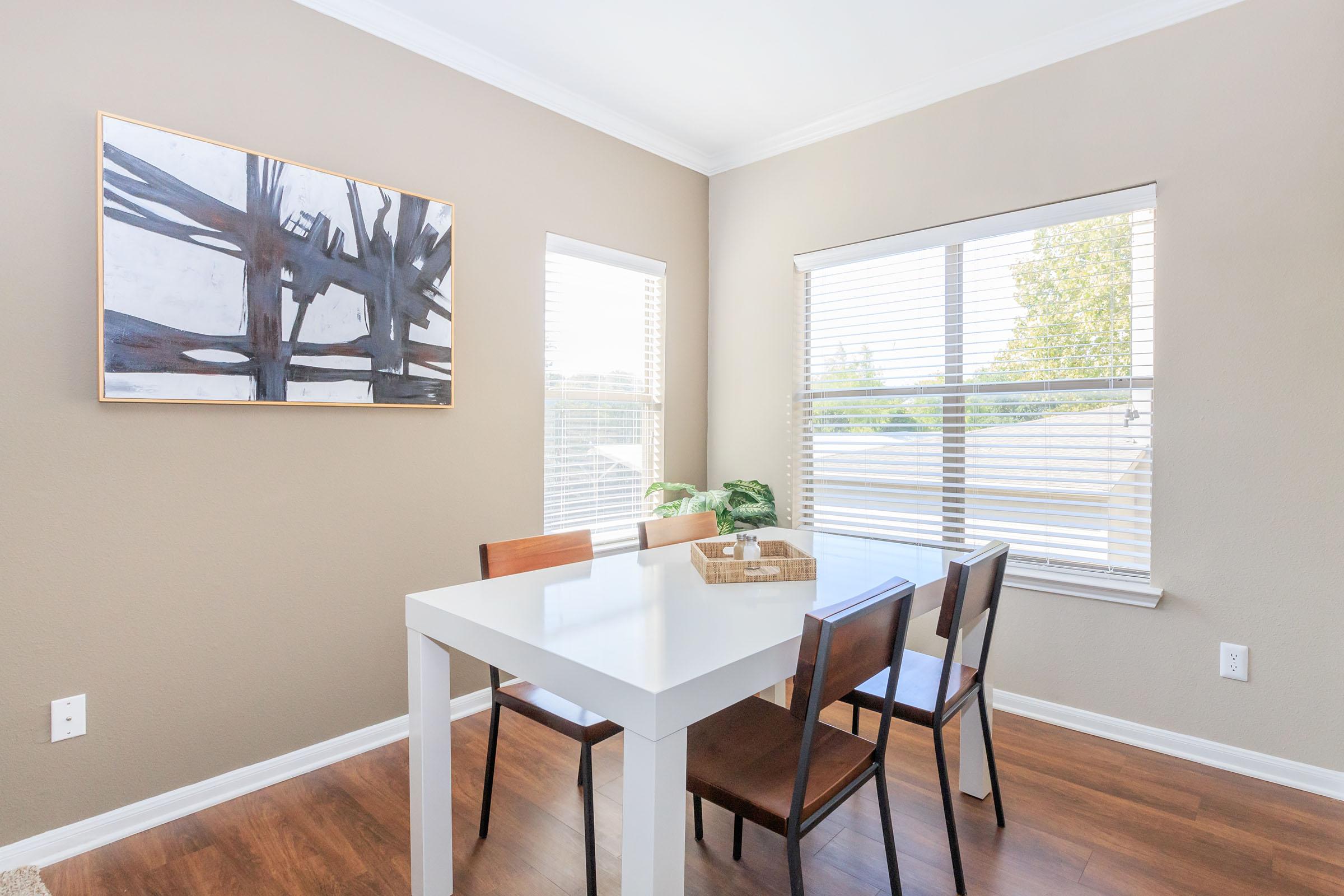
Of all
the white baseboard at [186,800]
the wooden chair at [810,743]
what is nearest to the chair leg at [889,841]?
the wooden chair at [810,743]

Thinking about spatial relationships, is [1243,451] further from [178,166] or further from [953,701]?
[178,166]

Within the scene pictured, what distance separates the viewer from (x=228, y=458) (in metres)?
2.16

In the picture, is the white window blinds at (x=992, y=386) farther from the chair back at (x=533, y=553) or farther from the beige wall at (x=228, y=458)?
the chair back at (x=533, y=553)

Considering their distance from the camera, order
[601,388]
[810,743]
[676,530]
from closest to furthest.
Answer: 1. [810,743]
2. [676,530]
3. [601,388]

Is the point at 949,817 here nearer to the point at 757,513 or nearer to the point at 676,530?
the point at 676,530

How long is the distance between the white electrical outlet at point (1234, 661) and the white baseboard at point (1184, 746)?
0.82ft

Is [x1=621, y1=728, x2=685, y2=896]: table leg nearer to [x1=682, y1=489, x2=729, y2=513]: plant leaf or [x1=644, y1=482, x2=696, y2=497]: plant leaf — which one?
[x1=682, y1=489, x2=729, y2=513]: plant leaf

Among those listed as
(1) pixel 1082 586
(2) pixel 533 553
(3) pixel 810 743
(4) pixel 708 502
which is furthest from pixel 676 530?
(1) pixel 1082 586

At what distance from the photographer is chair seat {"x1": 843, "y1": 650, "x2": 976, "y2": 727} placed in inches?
69.3

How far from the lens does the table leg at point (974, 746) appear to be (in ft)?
6.91

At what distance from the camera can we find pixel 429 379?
2650mm

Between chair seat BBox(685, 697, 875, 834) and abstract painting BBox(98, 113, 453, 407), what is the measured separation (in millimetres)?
1704

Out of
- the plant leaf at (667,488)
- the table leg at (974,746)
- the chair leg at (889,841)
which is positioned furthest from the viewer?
the plant leaf at (667,488)

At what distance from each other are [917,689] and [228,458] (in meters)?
2.20
